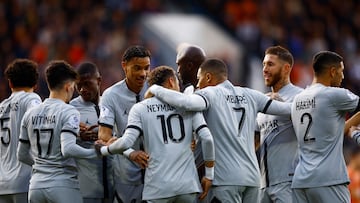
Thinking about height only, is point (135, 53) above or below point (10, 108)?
above

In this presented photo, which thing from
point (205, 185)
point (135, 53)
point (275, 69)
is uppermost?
point (135, 53)

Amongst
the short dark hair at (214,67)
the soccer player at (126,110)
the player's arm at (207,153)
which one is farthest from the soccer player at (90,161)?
the player's arm at (207,153)

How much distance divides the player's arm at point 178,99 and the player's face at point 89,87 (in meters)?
1.47

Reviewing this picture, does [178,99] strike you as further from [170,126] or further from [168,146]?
[168,146]

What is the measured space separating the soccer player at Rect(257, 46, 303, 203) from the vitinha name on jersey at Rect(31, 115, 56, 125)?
93.7 inches

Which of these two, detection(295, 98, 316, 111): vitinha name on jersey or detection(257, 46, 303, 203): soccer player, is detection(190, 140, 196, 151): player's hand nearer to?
detection(257, 46, 303, 203): soccer player

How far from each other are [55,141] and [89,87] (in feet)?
4.05

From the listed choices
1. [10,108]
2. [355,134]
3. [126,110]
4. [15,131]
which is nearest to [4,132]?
[15,131]

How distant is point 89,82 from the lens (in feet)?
42.2

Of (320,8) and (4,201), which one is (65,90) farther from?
(320,8)

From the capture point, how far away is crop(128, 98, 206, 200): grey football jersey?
1132 cm

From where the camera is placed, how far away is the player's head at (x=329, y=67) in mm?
11828

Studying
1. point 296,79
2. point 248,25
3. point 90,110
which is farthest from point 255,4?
point 90,110

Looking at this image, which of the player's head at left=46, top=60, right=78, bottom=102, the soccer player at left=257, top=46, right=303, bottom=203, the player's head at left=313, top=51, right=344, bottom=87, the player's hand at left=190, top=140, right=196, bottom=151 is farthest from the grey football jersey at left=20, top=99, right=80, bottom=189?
the player's head at left=313, top=51, right=344, bottom=87
